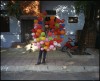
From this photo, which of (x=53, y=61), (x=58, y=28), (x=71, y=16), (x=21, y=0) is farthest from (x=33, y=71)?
(x=71, y=16)

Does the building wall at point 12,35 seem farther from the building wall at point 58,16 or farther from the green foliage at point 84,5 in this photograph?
the green foliage at point 84,5

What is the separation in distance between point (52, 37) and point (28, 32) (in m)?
6.19

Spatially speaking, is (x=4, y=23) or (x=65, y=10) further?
(x=4, y=23)

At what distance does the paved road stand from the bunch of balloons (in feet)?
3.84

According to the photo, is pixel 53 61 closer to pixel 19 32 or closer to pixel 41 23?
pixel 41 23

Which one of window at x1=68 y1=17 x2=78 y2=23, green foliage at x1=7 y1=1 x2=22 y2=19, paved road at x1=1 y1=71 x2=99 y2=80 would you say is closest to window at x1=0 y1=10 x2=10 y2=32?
green foliage at x1=7 y1=1 x2=22 y2=19

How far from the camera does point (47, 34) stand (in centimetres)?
941

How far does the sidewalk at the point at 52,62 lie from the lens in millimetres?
9445

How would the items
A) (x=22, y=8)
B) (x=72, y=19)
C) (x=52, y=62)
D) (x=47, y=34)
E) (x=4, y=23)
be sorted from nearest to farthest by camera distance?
(x=47, y=34) < (x=52, y=62) < (x=22, y=8) < (x=4, y=23) < (x=72, y=19)

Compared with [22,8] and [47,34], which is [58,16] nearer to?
[22,8]

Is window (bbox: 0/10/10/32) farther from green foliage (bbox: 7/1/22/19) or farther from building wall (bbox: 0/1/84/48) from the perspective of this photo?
green foliage (bbox: 7/1/22/19)

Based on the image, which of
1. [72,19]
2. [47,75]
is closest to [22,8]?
[72,19]

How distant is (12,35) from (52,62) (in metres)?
5.55

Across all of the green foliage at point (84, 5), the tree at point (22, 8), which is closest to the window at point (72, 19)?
the tree at point (22, 8)
